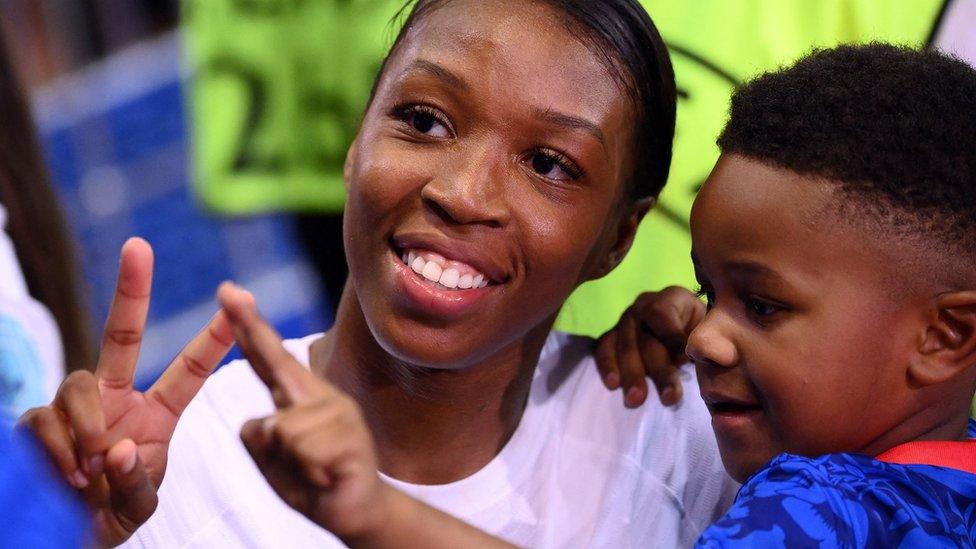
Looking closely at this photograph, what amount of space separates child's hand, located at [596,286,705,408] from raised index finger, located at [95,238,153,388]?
2.30ft

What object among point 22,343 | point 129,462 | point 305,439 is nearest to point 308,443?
point 305,439

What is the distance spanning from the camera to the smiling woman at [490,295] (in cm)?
141

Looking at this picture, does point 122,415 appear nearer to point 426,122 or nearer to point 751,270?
point 426,122

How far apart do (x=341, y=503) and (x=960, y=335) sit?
0.66 meters

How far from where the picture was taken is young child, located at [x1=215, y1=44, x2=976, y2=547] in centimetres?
120

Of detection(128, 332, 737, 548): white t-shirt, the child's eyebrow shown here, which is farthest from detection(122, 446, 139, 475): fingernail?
the child's eyebrow

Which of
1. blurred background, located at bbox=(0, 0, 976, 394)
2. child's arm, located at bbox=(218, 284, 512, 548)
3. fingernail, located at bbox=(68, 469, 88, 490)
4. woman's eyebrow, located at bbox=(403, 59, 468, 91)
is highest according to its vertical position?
woman's eyebrow, located at bbox=(403, 59, 468, 91)

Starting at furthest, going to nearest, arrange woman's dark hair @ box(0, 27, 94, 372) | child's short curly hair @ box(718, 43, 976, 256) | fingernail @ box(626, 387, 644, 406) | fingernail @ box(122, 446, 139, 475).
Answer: woman's dark hair @ box(0, 27, 94, 372) < fingernail @ box(626, 387, 644, 406) < child's short curly hair @ box(718, 43, 976, 256) < fingernail @ box(122, 446, 139, 475)

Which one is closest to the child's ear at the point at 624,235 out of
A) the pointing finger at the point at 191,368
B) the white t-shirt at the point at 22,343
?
the pointing finger at the point at 191,368

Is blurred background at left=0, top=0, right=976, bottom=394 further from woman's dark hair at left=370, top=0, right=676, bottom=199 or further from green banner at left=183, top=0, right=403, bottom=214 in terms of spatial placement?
woman's dark hair at left=370, top=0, right=676, bottom=199

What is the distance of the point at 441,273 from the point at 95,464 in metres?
0.43

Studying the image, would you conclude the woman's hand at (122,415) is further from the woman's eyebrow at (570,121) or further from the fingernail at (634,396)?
the fingernail at (634,396)

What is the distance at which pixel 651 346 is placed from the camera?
1690 mm

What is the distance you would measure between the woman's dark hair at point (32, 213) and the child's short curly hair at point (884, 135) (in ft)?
3.50
